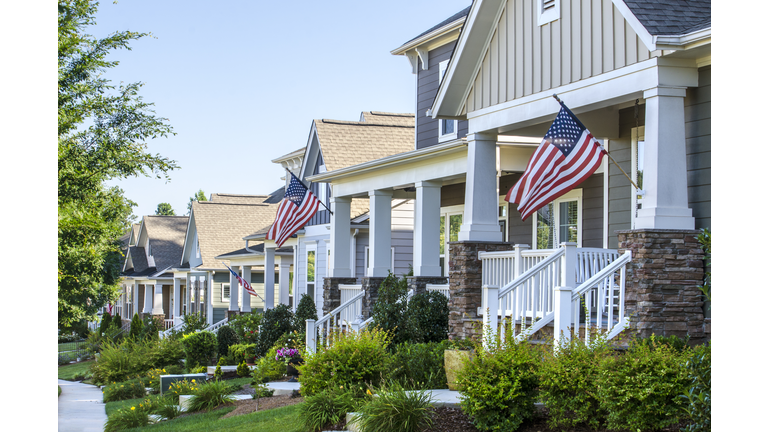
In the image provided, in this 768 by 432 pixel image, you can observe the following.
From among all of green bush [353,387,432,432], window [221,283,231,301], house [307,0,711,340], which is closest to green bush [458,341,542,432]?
green bush [353,387,432,432]

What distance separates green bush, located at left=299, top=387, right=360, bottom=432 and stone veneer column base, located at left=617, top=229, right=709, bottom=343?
387cm

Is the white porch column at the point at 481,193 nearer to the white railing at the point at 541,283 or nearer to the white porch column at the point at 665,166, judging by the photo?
the white railing at the point at 541,283

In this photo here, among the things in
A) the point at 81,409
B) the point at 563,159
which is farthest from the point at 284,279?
the point at 563,159

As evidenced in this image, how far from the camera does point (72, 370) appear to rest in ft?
95.0

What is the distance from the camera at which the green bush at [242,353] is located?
810 inches

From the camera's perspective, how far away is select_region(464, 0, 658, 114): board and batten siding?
10.8 meters

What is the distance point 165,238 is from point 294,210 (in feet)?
102

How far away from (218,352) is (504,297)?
44.8 ft

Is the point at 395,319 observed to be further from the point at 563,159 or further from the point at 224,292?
the point at 224,292

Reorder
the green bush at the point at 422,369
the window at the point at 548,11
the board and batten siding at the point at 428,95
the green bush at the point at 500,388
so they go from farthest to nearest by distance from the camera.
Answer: the board and batten siding at the point at 428,95 → the window at the point at 548,11 → the green bush at the point at 422,369 → the green bush at the point at 500,388

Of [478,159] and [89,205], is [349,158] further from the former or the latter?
[478,159]

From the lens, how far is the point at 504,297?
36.3ft

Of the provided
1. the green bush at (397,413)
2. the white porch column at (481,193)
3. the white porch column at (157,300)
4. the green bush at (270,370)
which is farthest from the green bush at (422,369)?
the white porch column at (157,300)

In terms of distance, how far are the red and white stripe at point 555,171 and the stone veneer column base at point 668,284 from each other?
1.12 meters
